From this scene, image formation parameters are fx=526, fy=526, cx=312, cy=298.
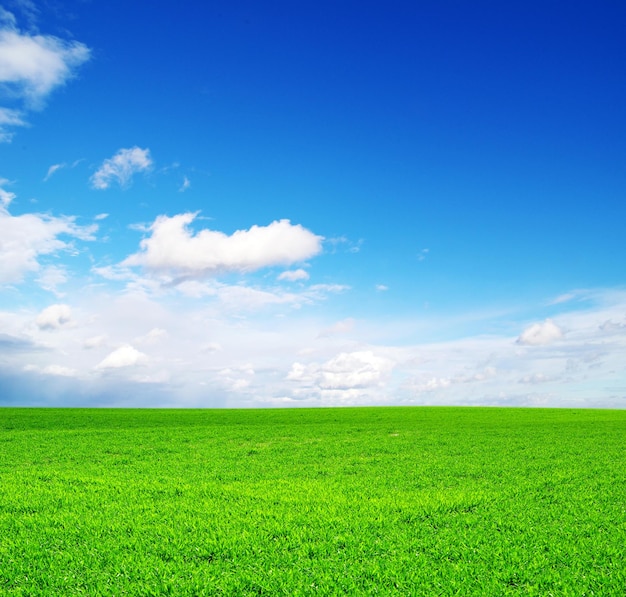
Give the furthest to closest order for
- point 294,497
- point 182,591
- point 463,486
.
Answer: point 463,486 < point 294,497 < point 182,591

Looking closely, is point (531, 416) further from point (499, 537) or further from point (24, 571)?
point (24, 571)

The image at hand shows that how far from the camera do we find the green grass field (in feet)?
26.7

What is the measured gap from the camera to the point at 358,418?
4441 cm

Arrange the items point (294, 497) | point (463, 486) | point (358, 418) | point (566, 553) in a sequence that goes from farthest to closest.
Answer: point (358, 418), point (463, 486), point (294, 497), point (566, 553)

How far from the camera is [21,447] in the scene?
25.3 metres

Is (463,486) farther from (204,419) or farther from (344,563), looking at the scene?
(204,419)

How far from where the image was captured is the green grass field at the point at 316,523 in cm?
814

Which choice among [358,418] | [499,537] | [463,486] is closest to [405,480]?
[463,486]

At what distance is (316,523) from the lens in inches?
420

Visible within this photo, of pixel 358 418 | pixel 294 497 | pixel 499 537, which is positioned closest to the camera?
pixel 499 537

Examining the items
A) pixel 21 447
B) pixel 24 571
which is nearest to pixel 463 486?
pixel 24 571

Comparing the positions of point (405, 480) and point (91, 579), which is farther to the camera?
point (405, 480)

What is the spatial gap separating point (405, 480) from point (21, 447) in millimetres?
19238

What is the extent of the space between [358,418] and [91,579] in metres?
37.4
